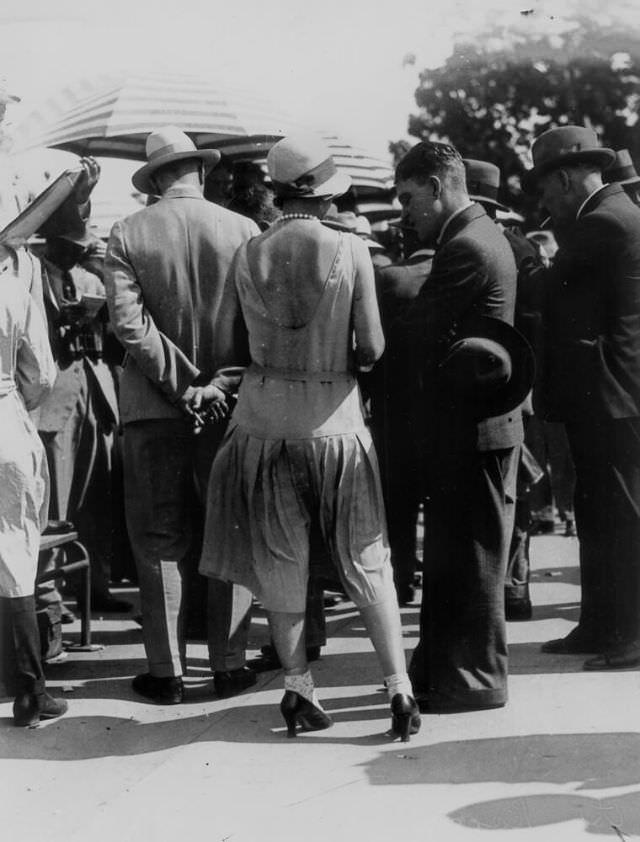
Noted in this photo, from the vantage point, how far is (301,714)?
180 inches

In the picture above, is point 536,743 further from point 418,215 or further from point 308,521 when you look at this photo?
point 418,215

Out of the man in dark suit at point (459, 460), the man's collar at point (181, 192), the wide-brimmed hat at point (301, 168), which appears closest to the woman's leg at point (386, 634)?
the man in dark suit at point (459, 460)

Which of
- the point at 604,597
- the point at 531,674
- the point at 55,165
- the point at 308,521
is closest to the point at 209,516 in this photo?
the point at 308,521

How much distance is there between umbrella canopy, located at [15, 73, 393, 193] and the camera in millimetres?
7234

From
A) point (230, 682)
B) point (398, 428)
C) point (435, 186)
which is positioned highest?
point (435, 186)

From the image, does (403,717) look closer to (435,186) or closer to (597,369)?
(597,369)

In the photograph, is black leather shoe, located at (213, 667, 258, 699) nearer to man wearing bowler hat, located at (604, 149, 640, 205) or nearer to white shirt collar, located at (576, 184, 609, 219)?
white shirt collar, located at (576, 184, 609, 219)

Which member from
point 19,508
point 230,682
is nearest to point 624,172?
point 230,682

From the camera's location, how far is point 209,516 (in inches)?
188

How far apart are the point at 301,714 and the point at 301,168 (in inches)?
77.9

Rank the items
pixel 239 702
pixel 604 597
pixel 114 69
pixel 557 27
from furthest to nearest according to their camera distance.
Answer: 1. pixel 557 27
2. pixel 114 69
3. pixel 604 597
4. pixel 239 702

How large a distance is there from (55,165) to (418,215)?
373cm

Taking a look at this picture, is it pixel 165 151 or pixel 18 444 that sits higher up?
pixel 165 151

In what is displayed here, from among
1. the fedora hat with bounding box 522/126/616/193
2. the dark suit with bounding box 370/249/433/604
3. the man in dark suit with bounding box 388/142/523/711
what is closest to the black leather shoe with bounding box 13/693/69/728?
the man in dark suit with bounding box 388/142/523/711
